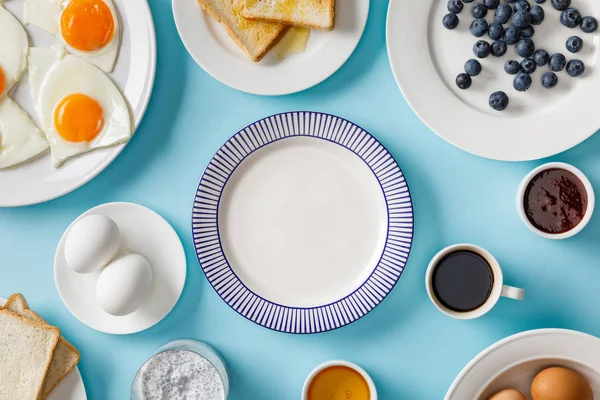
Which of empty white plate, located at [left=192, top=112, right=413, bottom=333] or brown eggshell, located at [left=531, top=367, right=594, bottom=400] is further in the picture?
empty white plate, located at [left=192, top=112, right=413, bottom=333]

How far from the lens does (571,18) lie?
1395 mm

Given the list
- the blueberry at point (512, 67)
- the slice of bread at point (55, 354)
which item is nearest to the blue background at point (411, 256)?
the slice of bread at point (55, 354)

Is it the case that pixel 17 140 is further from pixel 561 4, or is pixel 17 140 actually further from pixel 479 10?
pixel 561 4

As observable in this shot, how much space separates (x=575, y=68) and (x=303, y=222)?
0.79 metres

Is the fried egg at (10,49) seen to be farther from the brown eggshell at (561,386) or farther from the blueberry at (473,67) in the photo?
the brown eggshell at (561,386)

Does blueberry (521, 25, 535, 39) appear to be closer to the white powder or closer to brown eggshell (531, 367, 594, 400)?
brown eggshell (531, 367, 594, 400)

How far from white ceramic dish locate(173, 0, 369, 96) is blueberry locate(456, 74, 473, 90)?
0.91 feet

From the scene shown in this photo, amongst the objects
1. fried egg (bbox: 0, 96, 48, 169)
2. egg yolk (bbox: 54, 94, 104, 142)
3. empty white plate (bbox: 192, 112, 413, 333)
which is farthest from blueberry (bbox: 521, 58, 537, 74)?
fried egg (bbox: 0, 96, 48, 169)

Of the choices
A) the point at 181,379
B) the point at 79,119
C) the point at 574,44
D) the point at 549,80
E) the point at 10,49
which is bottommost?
the point at 181,379

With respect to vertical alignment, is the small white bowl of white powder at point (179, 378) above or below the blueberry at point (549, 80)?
below

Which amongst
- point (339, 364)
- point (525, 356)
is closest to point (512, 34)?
point (525, 356)

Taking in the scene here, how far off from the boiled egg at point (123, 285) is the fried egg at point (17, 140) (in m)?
0.39

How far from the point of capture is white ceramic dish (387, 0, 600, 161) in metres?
1.41

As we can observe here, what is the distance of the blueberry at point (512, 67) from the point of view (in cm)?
142
